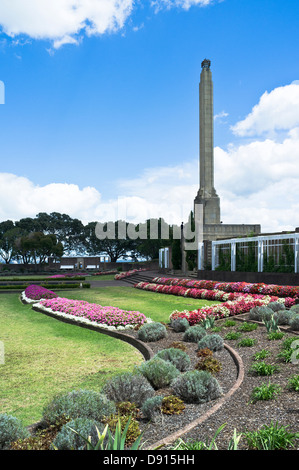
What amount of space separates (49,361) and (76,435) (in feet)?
14.1

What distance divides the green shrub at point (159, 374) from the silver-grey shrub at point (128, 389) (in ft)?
1.58

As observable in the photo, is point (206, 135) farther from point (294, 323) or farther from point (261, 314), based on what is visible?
point (294, 323)

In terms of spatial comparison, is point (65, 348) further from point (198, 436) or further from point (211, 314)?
point (198, 436)

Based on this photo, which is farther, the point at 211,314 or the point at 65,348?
the point at 211,314

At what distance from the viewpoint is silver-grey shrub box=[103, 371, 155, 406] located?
16.6 ft

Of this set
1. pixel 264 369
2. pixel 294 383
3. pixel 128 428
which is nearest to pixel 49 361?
pixel 128 428

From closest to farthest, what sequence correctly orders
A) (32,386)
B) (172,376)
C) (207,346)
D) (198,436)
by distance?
(198,436)
(172,376)
(32,386)
(207,346)

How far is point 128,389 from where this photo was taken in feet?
16.8

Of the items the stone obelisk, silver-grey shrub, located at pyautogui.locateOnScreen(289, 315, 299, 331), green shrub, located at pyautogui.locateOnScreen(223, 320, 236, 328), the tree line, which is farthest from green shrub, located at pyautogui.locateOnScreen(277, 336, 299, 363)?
the tree line
